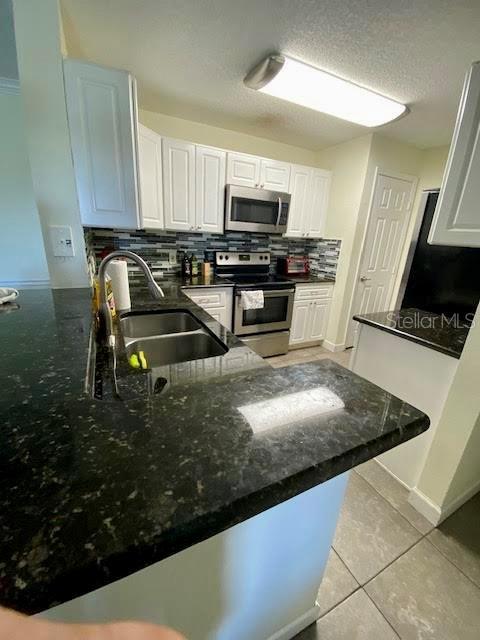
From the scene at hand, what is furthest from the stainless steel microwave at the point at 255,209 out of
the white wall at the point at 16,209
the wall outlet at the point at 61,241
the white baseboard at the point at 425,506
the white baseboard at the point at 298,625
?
the white baseboard at the point at 298,625

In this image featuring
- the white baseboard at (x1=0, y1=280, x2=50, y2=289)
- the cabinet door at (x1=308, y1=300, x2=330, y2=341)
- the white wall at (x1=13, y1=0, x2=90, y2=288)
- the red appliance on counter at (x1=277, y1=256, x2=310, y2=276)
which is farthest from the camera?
the red appliance on counter at (x1=277, y1=256, x2=310, y2=276)

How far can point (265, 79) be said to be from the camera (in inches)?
68.7

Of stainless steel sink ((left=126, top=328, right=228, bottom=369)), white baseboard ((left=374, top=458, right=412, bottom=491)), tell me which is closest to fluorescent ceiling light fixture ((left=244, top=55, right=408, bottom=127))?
stainless steel sink ((left=126, top=328, right=228, bottom=369))

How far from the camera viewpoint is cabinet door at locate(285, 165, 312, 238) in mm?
2945

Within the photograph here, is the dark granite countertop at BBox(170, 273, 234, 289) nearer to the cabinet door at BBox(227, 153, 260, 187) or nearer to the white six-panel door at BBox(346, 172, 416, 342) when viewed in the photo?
the cabinet door at BBox(227, 153, 260, 187)

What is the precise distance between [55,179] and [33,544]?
1.62 meters

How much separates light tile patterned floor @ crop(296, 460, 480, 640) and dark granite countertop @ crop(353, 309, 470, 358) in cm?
93

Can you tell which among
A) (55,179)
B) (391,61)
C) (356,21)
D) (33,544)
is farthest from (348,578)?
(391,61)

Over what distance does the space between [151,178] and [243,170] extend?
37.1 inches

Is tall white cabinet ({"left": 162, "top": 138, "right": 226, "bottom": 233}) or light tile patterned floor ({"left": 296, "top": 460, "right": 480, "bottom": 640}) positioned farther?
tall white cabinet ({"left": 162, "top": 138, "right": 226, "bottom": 233})

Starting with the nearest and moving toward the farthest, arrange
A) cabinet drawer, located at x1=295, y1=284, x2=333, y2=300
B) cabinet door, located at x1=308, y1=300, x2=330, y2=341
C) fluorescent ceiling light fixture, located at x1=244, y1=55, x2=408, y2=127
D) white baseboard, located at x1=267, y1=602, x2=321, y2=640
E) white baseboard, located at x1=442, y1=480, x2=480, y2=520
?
1. white baseboard, located at x1=267, y1=602, x2=321, y2=640
2. white baseboard, located at x1=442, y1=480, x2=480, y2=520
3. fluorescent ceiling light fixture, located at x1=244, y1=55, x2=408, y2=127
4. cabinet drawer, located at x1=295, y1=284, x2=333, y2=300
5. cabinet door, located at x1=308, y1=300, x2=330, y2=341

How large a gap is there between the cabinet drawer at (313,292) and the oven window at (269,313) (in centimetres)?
23

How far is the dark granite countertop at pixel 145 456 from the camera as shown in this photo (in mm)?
317

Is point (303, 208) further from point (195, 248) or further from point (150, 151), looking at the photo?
point (150, 151)
